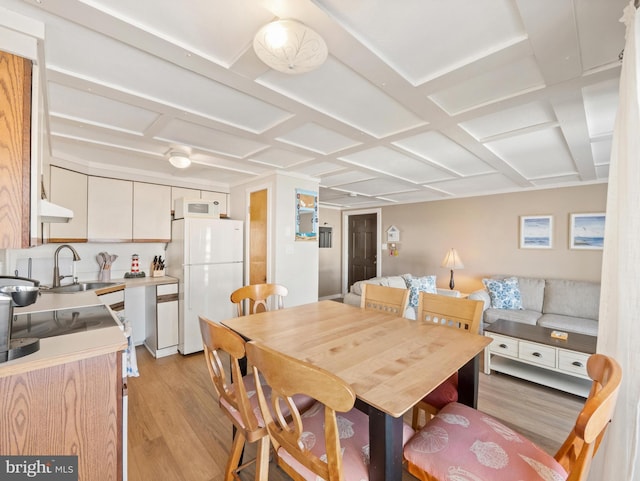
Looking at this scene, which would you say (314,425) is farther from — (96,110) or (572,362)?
(572,362)

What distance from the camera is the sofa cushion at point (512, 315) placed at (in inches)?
141

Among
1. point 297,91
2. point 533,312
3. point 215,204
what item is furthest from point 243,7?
point 533,312

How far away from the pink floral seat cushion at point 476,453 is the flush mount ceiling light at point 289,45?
5.33 feet

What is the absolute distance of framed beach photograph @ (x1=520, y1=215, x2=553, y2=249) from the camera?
4219mm

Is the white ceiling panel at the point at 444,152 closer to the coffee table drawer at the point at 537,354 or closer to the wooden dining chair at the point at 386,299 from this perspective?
the wooden dining chair at the point at 386,299

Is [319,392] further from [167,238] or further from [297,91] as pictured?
[167,238]

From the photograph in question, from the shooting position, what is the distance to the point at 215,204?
11.8 ft

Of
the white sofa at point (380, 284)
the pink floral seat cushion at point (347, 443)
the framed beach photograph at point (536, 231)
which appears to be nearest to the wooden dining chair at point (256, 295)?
the pink floral seat cushion at point (347, 443)

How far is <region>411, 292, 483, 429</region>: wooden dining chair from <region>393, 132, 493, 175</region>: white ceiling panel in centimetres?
139

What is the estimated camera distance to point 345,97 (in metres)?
1.77

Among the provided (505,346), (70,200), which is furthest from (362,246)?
(70,200)

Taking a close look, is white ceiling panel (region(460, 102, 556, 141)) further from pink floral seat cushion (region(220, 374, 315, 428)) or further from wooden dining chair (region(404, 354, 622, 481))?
pink floral seat cushion (region(220, 374, 315, 428))

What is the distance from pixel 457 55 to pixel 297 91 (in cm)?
88

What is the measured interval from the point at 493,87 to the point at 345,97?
2.87ft
